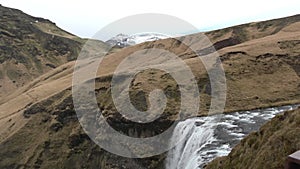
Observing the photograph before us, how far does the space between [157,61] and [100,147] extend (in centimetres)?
4168

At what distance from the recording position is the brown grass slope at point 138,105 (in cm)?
6088

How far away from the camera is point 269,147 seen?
18.1 m

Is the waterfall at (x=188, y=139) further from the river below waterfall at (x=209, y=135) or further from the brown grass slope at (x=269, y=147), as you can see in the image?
the brown grass slope at (x=269, y=147)

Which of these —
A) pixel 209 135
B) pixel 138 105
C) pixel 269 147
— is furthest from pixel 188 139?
pixel 269 147

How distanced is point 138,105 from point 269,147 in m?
50.3

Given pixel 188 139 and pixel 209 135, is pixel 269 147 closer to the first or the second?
pixel 209 135

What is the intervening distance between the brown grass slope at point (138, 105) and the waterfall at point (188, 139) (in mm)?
4189

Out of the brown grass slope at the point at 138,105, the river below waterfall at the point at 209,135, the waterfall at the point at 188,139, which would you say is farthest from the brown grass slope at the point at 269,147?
the brown grass slope at the point at 138,105

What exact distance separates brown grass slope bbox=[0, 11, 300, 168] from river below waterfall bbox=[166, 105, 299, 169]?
186 inches

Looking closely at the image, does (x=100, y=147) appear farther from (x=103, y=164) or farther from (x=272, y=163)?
(x=272, y=163)

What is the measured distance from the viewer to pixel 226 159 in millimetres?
23250

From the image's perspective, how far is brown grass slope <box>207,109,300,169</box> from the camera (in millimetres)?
16703

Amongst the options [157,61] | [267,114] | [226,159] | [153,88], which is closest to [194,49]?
[157,61]

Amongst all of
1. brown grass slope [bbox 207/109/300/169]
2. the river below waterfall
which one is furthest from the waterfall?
brown grass slope [bbox 207/109/300/169]
